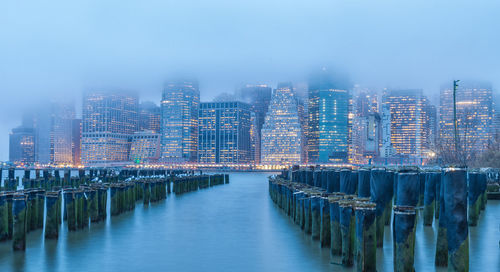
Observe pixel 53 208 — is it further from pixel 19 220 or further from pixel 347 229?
pixel 347 229

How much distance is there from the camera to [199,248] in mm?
19266

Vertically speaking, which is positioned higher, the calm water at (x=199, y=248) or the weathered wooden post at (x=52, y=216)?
the weathered wooden post at (x=52, y=216)

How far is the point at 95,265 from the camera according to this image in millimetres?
15977

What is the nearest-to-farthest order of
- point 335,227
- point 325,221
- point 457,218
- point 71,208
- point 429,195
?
point 457,218 → point 335,227 → point 325,221 → point 429,195 → point 71,208

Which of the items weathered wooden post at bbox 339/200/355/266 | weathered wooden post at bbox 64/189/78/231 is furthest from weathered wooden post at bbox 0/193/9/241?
weathered wooden post at bbox 339/200/355/266

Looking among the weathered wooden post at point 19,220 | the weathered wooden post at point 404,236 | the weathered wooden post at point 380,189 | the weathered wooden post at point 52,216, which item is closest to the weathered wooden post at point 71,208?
the weathered wooden post at point 52,216

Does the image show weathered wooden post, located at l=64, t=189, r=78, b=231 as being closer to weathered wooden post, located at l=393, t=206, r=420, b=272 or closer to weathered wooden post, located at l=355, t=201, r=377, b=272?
weathered wooden post, located at l=355, t=201, r=377, b=272

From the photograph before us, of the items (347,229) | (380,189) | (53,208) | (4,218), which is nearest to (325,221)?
(380,189)

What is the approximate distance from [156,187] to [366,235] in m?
30.9

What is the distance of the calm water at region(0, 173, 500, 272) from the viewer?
1551 centimetres

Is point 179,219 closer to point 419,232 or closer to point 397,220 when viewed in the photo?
point 419,232

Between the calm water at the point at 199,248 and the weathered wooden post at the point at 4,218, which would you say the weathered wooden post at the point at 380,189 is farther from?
the weathered wooden post at the point at 4,218

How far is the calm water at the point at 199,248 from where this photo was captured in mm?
15508

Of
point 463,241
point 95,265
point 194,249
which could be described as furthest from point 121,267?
point 463,241
